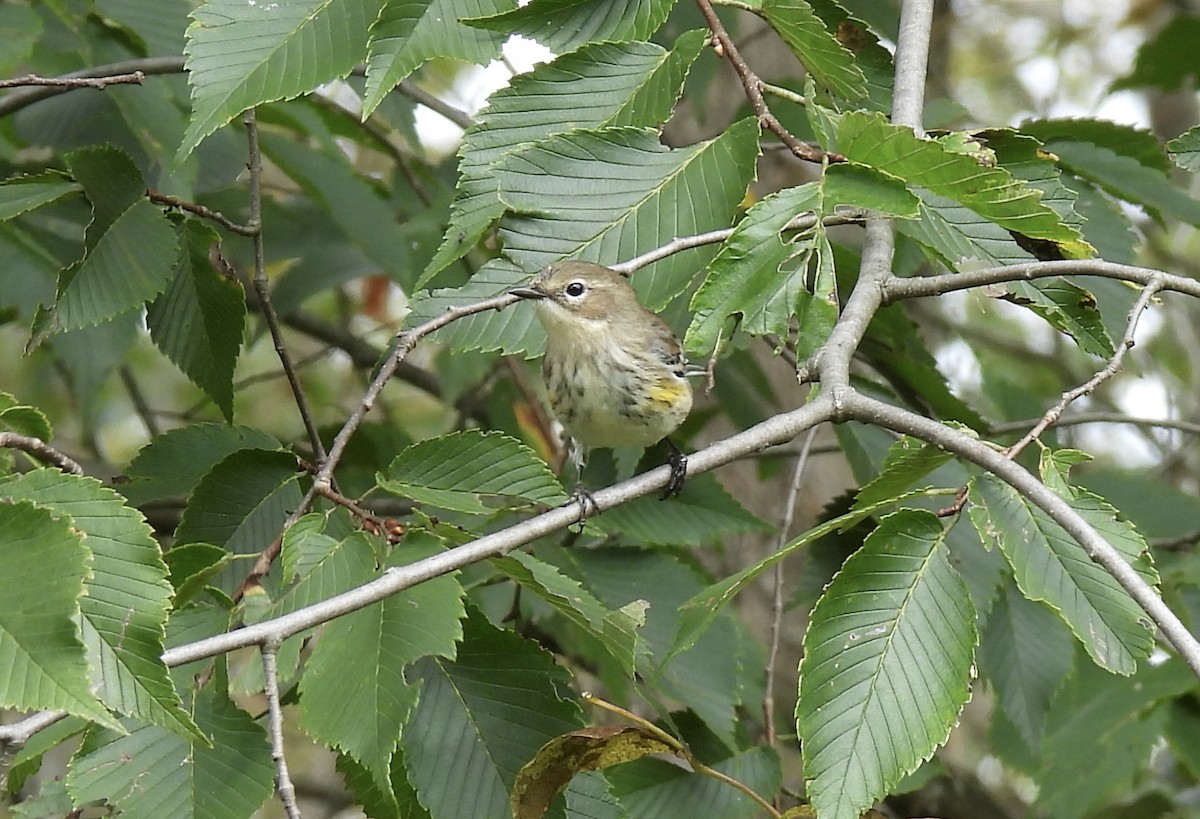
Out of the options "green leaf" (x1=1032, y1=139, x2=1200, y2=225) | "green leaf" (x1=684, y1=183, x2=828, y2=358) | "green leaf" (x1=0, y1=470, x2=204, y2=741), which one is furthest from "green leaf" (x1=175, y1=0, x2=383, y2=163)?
"green leaf" (x1=1032, y1=139, x2=1200, y2=225)

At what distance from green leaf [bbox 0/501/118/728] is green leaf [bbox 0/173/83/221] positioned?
1.18m

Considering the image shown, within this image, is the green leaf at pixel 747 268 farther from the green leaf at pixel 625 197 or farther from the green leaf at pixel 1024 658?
the green leaf at pixel 1024 658

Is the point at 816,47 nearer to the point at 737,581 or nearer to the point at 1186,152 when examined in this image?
the point at 1186,152

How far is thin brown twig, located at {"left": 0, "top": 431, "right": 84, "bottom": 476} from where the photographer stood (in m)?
2.06

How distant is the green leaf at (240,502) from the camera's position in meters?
2.78

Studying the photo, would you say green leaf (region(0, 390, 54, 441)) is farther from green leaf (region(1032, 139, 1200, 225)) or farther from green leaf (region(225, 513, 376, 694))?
green leaf (region(1032, 139, 1200, 225))

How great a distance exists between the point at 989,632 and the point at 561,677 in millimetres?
1937

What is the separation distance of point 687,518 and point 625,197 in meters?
1.17

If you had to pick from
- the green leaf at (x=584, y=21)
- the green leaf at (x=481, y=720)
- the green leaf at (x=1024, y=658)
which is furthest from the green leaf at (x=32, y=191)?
the green leaf at (x=1024, y=658)

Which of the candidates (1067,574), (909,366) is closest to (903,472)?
(1067,574)

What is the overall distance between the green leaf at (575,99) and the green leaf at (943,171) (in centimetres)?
57

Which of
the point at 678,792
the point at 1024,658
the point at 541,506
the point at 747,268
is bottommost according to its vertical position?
the point at 1024,658

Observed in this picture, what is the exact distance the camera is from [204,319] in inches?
125

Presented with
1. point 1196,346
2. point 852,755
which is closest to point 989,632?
point 852,755
